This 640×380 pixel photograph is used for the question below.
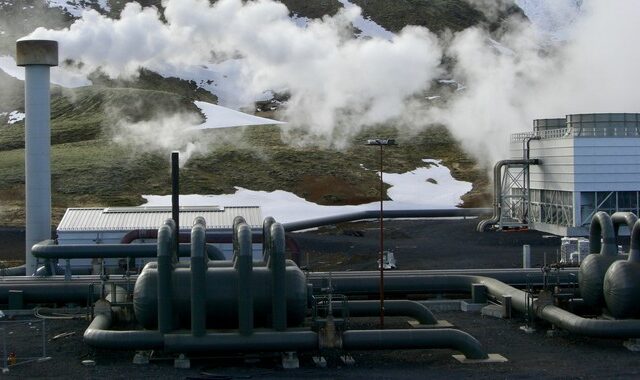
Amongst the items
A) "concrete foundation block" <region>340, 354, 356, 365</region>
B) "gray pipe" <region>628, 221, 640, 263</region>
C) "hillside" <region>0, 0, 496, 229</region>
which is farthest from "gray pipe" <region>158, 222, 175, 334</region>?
"hillside" <region>0, 0, 496, 229</region>

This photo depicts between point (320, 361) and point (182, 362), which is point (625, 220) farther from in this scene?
point (182, 362)

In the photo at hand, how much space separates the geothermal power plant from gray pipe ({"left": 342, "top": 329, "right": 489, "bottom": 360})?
0.04 meters

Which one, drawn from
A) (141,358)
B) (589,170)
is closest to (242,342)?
(141,358)

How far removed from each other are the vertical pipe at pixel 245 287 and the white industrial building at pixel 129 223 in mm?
17726

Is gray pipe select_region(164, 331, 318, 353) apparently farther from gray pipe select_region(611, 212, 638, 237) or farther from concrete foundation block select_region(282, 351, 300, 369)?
gray pipe select_region(611, 212, 638, 237)

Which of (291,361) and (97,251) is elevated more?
(97,251)

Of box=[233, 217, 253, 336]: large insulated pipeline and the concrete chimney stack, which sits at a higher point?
the concrete chimney stack

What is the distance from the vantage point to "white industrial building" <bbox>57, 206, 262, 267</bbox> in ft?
159

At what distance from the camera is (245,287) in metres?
28.9

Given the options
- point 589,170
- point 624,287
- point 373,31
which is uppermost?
point 373,31

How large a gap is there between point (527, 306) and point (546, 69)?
343ft

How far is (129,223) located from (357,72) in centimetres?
8597

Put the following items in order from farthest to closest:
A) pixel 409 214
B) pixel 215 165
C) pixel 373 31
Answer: pixel 373 31 < pixel 215 165 < pixel 409 214

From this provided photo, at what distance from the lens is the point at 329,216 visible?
7469cm
